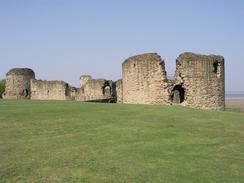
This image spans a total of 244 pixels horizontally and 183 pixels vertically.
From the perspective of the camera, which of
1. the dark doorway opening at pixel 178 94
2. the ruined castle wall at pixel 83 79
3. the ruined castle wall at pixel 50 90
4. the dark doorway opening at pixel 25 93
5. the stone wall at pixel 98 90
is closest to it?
the dark doorway opening at pixel 178 94

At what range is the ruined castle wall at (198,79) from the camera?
26.6m

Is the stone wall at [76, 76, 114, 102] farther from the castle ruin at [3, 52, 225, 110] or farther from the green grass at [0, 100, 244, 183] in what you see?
the green grass at [0, 100, 244, 183]

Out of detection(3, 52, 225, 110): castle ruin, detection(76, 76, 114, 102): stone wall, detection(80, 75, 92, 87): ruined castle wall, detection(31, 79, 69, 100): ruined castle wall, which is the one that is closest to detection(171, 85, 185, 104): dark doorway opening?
detection(3, 52, 225, 110): castle ruin

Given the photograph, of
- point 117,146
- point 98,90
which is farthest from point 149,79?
point 117,146

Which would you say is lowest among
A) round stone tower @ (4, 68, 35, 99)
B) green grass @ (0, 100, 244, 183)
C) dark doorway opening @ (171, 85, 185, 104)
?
green grass @ (0, 100, 244, 183)

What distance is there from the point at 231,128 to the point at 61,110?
258 inches

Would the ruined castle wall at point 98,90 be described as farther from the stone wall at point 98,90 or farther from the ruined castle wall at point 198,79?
the ruined castle wall at point 198,79

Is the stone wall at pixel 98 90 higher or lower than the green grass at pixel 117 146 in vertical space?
higher

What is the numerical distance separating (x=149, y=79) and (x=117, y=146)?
1425 centimetres

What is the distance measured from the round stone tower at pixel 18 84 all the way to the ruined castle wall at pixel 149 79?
61.0ft

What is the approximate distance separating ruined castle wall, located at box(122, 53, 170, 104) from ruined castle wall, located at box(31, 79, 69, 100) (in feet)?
47.4

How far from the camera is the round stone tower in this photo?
44.0 meters

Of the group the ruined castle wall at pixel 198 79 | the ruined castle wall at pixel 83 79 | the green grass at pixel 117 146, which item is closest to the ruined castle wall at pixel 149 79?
the ruined castle wall at pixel 198 79

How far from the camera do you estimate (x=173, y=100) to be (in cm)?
2728
